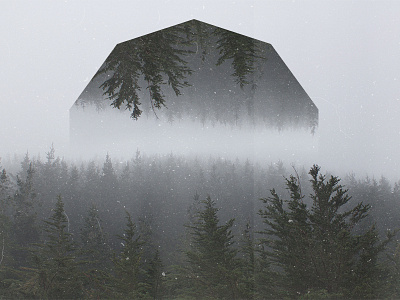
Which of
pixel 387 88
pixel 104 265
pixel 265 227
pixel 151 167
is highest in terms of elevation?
pixel 387 88

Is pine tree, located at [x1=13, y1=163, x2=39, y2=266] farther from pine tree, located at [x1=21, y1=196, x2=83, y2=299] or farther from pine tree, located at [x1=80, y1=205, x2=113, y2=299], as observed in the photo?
pine tree, located at [x1=80, y1=205, x2=113, y2=299]

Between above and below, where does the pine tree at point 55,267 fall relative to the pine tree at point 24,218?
below

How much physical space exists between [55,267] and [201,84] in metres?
1.93

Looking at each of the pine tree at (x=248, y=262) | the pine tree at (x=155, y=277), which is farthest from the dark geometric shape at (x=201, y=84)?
the pine tree at (x=155, y=277)

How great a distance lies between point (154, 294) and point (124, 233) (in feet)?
1.74

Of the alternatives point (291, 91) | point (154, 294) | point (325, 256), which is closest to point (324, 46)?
point (291, 91)

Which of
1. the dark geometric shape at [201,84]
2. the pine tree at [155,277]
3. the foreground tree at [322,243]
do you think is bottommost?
the pine tree at [155,277]

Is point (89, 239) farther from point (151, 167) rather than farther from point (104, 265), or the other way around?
point (151, 167)

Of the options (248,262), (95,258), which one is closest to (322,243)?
(248,262)

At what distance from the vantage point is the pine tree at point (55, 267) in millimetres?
2445

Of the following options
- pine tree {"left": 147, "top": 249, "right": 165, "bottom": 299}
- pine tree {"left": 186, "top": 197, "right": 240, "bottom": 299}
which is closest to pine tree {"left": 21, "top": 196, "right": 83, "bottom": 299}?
pine tree {"left": 147, "top": 249, "right": 165, "bottom": 299}

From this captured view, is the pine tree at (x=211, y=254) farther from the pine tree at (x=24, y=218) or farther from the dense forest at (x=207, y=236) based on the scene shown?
the pine tree at (x=24, y=218)

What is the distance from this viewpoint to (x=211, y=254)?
2.37 meters

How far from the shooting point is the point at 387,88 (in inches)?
86.3
